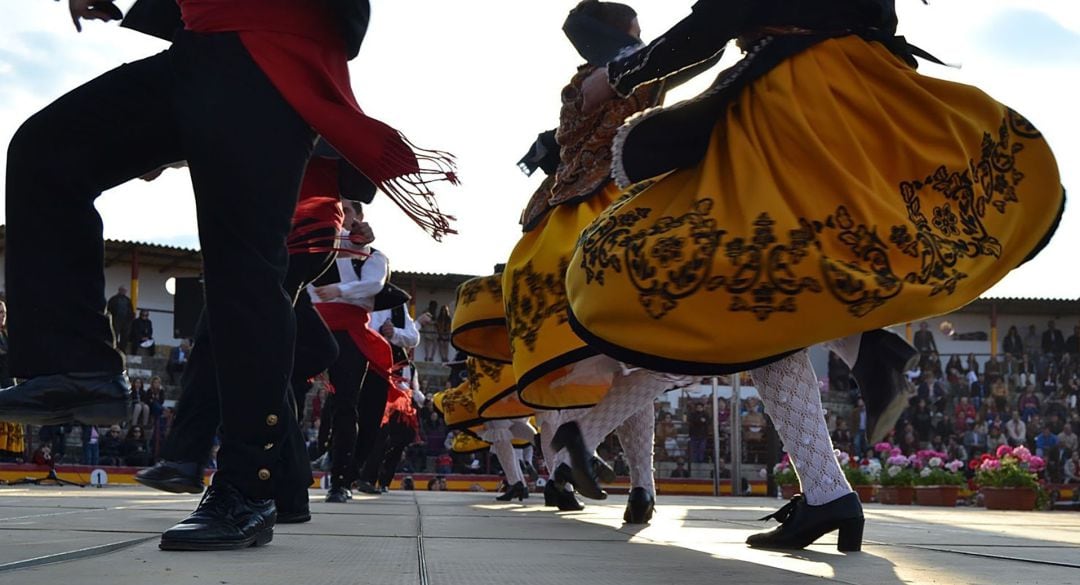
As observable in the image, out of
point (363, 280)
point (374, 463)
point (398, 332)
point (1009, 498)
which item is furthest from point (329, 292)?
point (1009, 498)

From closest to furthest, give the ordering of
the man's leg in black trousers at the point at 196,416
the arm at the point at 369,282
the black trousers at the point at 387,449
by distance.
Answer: the man's leg in black trousers at the point at 196,416 < the arm at the point at 369,282 < the black trousers at the point at 387,449

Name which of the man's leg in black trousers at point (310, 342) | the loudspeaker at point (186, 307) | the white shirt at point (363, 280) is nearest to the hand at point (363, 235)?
the man's leg in black trousers at point (310, 342)

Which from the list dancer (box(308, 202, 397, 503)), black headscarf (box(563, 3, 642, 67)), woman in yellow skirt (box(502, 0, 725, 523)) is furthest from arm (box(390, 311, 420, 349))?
black headscarf (box(563, 3, 642, 67))

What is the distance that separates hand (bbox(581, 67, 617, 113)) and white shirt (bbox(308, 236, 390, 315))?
7.90 feet

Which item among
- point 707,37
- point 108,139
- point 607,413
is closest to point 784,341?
point 707,37

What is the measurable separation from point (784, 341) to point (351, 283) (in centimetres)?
420

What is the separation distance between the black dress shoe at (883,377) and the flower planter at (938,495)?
9520 millimetres

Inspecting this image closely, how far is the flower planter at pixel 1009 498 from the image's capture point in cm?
1023

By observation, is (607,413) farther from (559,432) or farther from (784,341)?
(784,341)

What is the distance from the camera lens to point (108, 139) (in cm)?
234

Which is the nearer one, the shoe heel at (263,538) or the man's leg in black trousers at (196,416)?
the shoe heel at (263,538)

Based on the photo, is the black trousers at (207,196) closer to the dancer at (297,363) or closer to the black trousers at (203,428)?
the dancer at (297,363)

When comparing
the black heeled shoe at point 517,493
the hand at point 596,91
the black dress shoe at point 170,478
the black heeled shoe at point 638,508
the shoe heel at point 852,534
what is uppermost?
the hand at point 596,91

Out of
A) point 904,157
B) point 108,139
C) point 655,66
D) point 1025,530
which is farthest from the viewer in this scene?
point 1025,530
